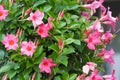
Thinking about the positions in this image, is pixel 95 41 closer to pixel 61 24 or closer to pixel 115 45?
pixel 61 24

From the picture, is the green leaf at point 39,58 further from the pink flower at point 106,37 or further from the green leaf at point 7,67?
the pink flower at point 106,37

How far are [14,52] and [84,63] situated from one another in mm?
401

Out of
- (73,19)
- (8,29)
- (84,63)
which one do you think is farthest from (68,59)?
(8,29)

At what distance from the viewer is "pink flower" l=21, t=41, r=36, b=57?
1591mm

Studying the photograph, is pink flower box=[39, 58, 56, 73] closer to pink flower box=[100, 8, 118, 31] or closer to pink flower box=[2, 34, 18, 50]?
pink flower box=[2, 34, 18, 50]

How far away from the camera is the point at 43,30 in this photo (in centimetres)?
165

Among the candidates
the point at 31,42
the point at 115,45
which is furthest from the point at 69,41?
the point at 115,45

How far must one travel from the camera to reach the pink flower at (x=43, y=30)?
1.65m

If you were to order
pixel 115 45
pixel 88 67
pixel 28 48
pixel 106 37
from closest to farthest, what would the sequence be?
pixel 28 48 < pixel 88 67 < pixel 106 37 < pixel 115 45

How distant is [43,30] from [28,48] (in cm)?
13

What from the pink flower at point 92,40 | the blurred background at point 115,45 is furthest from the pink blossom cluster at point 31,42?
the blurred background at point 115,45

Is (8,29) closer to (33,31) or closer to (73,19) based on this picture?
(33,31)

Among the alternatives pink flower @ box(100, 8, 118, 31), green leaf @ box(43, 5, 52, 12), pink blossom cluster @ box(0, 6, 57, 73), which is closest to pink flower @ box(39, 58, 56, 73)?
pink blossom cluster @ box(0, 6, 57, 73)

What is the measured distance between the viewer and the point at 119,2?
3.21m
